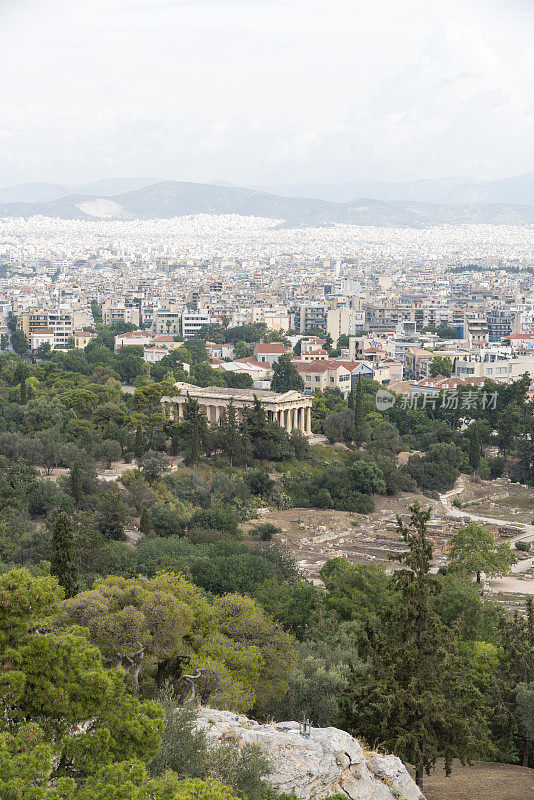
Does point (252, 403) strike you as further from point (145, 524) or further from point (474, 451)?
point (145, 524)

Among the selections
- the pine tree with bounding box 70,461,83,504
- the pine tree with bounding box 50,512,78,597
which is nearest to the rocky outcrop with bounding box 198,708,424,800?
the pine tree with bounding box 50,512,78,597

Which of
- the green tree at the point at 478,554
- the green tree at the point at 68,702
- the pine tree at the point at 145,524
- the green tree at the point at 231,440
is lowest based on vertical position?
the green tree at the point at 478,554

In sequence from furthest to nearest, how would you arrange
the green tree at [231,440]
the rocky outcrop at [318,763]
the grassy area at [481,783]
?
the green tree at [231,440] < the grassy area at [481,783] < the rocky outcrop at [318,763]

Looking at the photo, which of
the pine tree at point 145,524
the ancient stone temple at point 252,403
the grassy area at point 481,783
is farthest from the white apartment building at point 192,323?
the grassy area at point 481,783

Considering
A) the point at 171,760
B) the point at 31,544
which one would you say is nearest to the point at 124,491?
the point at 31,544

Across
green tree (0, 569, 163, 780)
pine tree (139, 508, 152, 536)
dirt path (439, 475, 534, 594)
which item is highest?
green tree (0, 569, 163, 780)

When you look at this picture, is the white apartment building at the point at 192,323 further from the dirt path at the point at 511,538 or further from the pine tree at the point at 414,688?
the pine tree at the point at 414,688

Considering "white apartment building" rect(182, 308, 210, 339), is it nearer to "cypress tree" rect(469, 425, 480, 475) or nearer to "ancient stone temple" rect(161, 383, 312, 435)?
"ancient stone temple" rect(161, 383, 312, 435)
